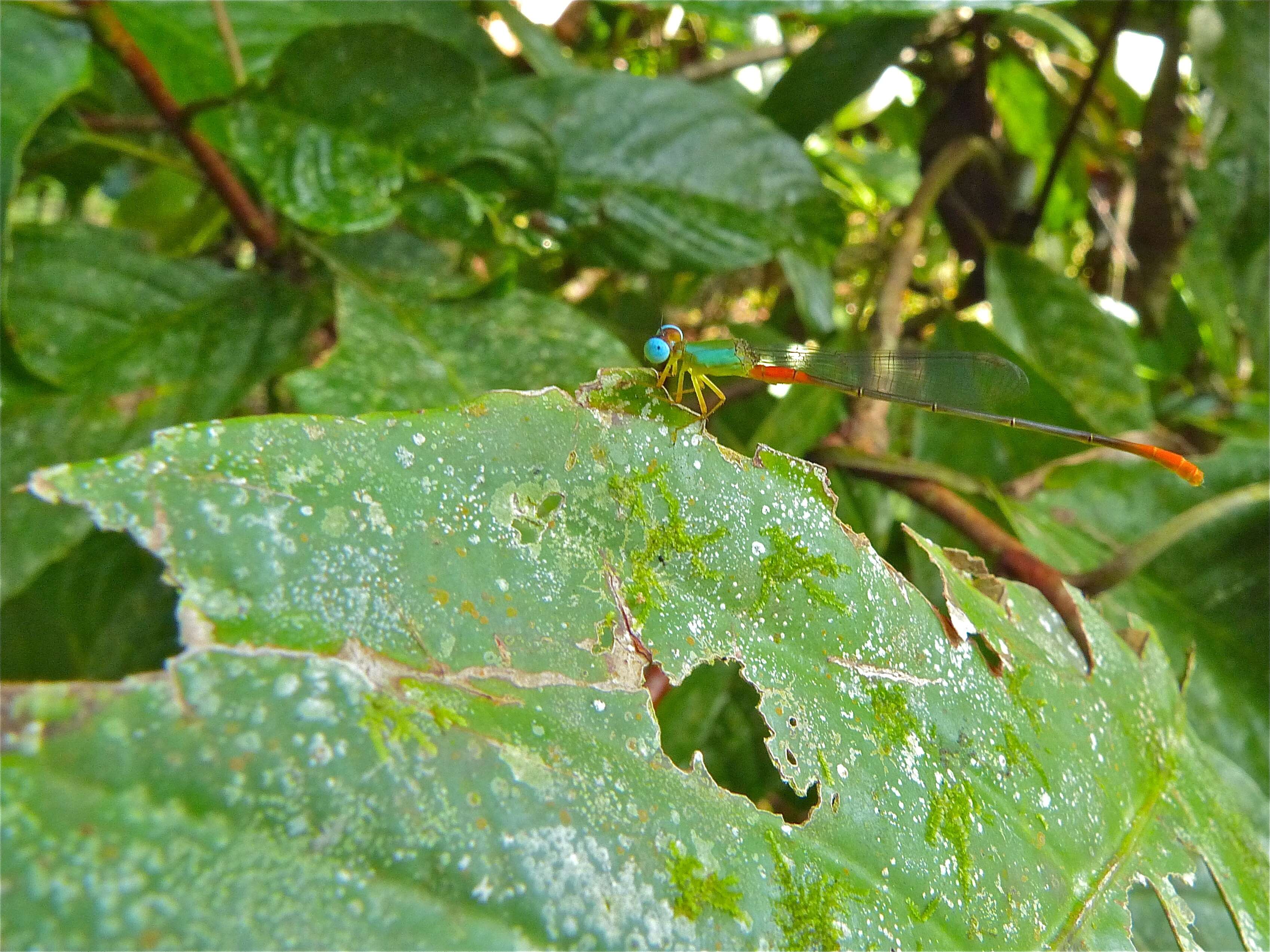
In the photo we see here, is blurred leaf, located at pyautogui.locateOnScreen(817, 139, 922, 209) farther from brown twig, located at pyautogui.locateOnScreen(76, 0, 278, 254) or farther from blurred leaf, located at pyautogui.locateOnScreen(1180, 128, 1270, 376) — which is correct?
brown twig, located at pyautogui.locateOnScreen(76, 0, 278, 254)

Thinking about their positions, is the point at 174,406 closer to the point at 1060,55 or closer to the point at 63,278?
the point at 63,278

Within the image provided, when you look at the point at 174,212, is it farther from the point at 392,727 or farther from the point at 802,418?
the point at 392,727

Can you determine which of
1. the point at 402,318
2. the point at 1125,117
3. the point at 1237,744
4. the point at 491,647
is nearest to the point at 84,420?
the point at 402,318

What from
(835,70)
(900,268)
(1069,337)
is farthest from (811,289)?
(1069,337)

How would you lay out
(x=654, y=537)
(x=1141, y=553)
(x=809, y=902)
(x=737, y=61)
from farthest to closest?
(x=737, y=61), (x=1141, y=553), (x=654, y=537), (x=809, y=902)

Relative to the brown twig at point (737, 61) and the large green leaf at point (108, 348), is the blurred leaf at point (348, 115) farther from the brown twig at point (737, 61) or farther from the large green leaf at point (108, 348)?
the brown twig at point (737, 61)

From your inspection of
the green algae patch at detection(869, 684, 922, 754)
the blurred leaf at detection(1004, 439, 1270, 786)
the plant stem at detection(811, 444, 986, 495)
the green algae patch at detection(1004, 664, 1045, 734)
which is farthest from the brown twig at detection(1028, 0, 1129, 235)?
the green algae patch at detection(869, 684, 922, 754)
